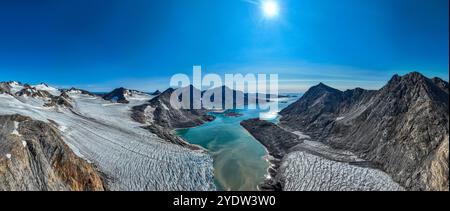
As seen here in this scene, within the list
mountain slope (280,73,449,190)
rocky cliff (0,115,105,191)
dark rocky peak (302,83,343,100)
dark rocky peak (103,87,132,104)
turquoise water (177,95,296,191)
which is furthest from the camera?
dark rocky peak (103,87,132,104)

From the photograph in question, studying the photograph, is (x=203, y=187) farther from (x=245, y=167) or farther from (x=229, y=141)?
(x=229, y=141)

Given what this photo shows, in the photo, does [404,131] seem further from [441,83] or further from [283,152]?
[283,152]

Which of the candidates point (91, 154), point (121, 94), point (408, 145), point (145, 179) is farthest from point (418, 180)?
point (121, 94)

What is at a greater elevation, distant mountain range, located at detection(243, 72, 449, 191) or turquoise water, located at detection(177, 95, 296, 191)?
distant mountain range, located at detection(243, 72, 449, 191)

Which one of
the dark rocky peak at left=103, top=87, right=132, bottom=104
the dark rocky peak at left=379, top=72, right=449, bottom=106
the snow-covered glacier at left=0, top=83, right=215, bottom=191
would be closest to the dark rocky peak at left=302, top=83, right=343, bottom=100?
the dark rocky peak at left=379, top=72, right=449, bottom=106

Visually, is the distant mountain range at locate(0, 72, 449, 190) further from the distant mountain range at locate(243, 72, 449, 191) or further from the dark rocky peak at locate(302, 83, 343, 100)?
the dark rocky peak at locate(302, 83, 343, 100)

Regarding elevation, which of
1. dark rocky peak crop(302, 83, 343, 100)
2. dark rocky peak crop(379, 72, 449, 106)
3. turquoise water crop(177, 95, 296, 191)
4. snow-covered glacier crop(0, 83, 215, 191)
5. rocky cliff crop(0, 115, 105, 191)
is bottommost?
turquoise water crop(177, 95, 296, 191)

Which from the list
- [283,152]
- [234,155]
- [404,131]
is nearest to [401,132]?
[404,131]

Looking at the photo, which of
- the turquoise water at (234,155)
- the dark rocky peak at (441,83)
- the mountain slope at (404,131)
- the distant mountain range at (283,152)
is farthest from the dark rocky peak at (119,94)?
the dark rocky peak at (441,83)
